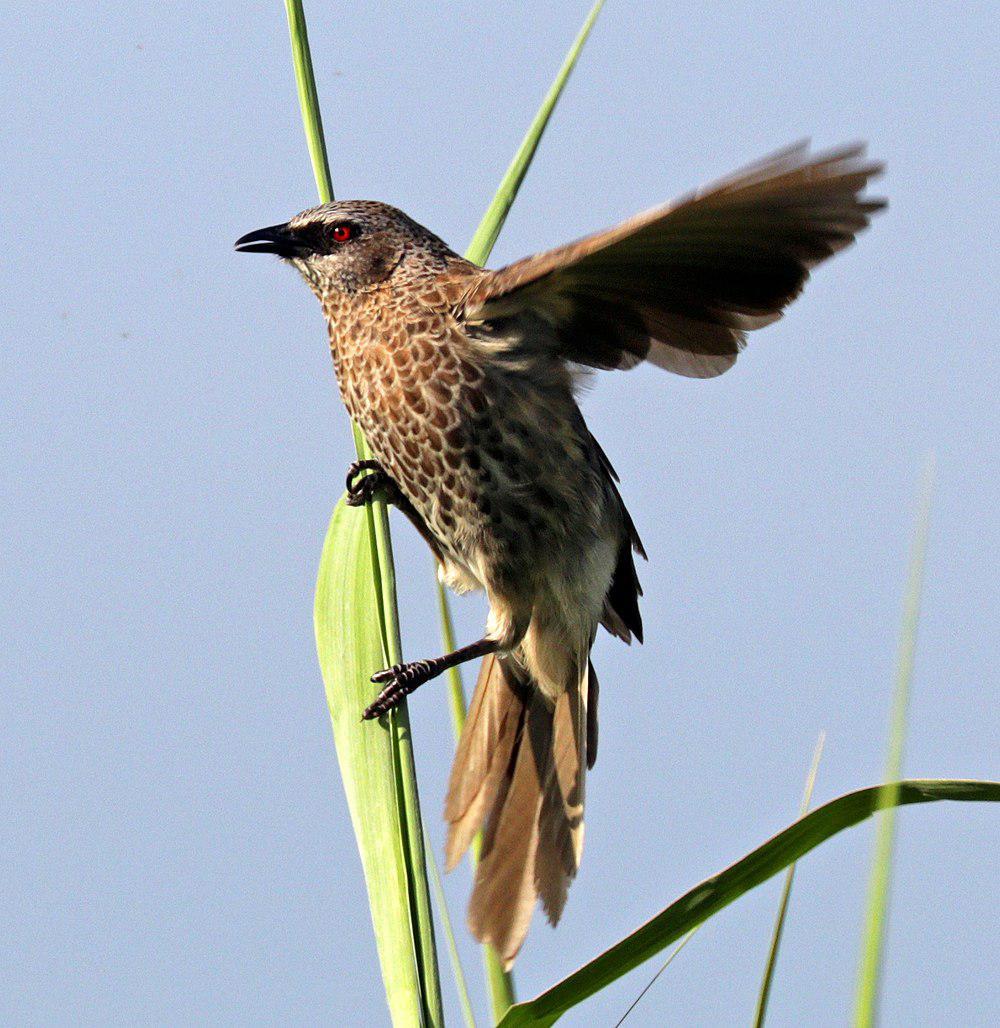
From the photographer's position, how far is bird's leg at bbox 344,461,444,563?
7.14 feet

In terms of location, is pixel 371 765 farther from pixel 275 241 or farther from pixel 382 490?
pixel 275 241

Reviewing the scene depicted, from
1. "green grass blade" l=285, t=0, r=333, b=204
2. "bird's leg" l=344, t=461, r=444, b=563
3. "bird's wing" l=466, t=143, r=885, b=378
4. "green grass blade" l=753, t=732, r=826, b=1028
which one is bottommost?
"green grass blade" l=753, t=732, r=826, b=1028

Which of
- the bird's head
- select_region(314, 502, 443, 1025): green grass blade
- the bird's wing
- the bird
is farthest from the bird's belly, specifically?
select_region(314, 502, 443, 1025): green grass blade

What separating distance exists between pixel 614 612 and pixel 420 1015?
4.32 feet

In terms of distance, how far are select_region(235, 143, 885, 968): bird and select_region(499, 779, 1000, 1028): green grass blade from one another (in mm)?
595

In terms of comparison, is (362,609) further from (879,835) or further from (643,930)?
(879,835)

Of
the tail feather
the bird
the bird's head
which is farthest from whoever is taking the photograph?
the bird's head

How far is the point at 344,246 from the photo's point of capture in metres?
2.59

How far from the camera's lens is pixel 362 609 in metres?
1.69

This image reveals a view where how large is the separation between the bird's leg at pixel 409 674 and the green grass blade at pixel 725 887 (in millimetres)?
385

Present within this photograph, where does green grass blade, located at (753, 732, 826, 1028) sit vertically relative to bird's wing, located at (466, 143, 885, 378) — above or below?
below

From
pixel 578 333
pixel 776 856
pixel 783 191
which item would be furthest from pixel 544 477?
pixel 776 856

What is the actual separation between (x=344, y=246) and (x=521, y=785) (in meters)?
1.10

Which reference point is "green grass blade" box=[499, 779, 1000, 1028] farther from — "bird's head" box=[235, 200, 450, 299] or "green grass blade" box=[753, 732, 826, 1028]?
"bird's head" box=[235, 200, 450, 299]
